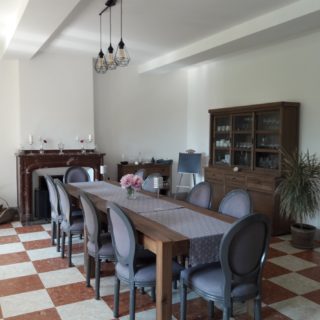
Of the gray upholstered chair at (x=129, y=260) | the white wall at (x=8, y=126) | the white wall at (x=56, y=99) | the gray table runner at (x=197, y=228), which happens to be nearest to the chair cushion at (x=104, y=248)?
the gray upholstered chair at (x=129, y=260)

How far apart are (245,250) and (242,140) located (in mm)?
3548

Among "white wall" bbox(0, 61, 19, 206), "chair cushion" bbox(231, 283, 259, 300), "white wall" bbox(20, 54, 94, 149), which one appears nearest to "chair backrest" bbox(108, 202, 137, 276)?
"chair cushion" bbox(231, 283, 259, 300)

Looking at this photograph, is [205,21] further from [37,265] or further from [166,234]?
[37,265]

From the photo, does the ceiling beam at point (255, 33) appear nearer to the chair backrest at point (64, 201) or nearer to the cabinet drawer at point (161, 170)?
the cabinet drawer at point (161, 170)

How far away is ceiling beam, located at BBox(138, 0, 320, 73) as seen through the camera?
3592 millimetres

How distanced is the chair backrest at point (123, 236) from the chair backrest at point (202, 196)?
46.1 inches

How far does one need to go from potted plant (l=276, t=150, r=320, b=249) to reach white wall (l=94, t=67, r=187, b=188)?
315cm

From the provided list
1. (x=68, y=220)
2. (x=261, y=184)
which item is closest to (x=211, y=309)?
(x=68, y=220)

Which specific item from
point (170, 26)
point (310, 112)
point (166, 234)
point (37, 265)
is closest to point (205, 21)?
point (170, 26)

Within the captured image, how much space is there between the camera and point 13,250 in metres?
4.16

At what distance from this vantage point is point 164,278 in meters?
2.23

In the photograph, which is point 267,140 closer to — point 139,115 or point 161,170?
point 161,170

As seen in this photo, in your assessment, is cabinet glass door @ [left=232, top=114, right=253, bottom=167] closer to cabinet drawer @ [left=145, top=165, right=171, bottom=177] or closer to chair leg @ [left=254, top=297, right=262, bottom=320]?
cabinet drawer @ [left=145, top=165, right=171, bottom=177]

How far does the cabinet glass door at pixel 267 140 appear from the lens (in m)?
4.90
